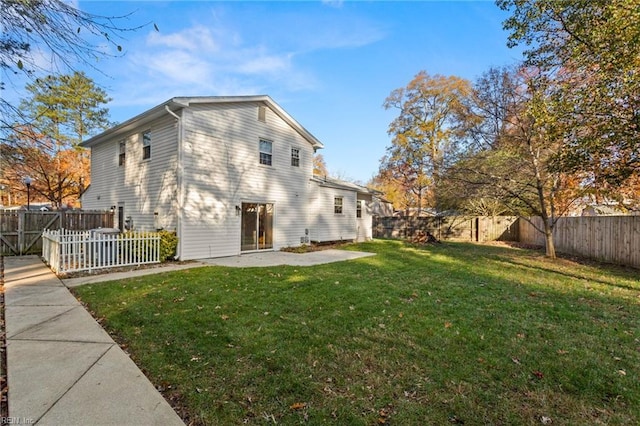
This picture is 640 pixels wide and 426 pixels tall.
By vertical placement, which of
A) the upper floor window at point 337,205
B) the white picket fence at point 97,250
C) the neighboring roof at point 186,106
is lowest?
the white picket fence at point 97,250

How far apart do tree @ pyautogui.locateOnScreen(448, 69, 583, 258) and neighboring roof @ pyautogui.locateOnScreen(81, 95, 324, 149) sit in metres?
7.37

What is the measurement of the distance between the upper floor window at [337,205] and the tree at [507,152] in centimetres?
612

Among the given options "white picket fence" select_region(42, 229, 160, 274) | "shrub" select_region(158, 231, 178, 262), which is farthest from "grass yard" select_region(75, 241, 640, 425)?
"shrub" select_region(158, 231, 178, 262)

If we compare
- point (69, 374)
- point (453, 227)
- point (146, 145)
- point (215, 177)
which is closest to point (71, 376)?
point (69, 374)

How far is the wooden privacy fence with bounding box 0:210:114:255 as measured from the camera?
11477 millimetres

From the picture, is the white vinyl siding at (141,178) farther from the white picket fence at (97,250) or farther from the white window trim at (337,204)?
the white window trim at (337,204)

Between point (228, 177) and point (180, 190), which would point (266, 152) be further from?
point (180, 190)

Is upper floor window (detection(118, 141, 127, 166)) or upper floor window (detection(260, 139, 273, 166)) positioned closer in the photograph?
upper floor window (detection(260, 139, 273, 166))

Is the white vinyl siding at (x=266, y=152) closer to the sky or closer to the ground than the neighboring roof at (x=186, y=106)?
closer to the ground

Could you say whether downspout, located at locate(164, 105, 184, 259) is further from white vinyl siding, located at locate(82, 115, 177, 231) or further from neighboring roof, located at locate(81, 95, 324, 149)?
neighboring roof, located at locate(81, 95, 324, 149)

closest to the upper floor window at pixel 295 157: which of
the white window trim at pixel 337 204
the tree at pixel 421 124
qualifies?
the white window trim at pixel 337 204

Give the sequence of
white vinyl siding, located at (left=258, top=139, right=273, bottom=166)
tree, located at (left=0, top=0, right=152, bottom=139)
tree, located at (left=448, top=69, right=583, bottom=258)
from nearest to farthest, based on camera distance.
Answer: tree, located at (left=0, top=0, right=152, bottom=139), tree, located at (left=448, top=69, right=583, bottom=258), white vinyl siding, located at (left=258, top=139, right=273, bottom=166)

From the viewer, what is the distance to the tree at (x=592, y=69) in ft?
17.9

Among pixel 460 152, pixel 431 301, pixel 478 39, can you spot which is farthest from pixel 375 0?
pixel 431 301
